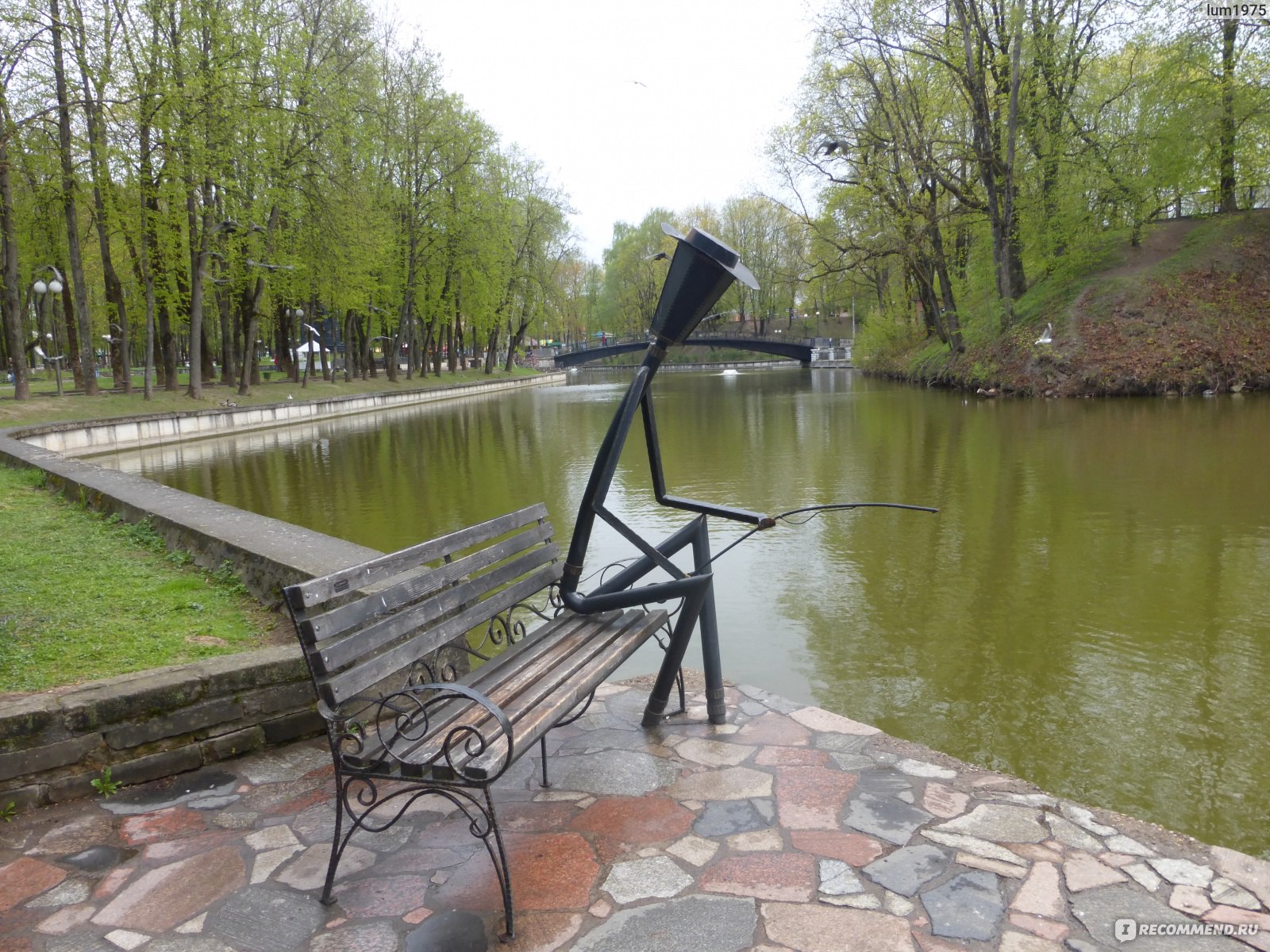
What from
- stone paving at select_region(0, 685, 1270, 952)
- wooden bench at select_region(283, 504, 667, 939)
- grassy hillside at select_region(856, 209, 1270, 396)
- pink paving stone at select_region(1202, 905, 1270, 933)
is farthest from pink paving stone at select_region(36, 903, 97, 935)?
grassy hillside at select_region(856, 209, 1270, 396)

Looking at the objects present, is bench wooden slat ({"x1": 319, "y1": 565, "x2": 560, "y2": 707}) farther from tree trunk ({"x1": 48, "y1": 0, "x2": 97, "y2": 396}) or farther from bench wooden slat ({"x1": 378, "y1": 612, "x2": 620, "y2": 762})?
tree trunk ({"x1": 48, "y1": 0, "x2": 97, "y2": 396})

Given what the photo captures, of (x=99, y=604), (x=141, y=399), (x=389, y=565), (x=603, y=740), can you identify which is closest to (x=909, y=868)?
(x=603, y=740)

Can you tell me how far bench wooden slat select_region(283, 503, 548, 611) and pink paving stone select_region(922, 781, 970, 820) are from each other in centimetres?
191

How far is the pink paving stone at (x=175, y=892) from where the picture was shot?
8.09 ft

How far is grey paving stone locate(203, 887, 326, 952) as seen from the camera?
2.38 meters

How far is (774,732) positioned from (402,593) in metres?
1.69

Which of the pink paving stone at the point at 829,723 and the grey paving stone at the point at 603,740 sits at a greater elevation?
the grey paving stone at the point at 603,740

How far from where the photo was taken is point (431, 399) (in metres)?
36.7

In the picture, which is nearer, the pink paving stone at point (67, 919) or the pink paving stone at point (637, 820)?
the pink paving stone at point (67, 919)

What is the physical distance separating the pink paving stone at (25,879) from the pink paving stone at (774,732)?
2415mm

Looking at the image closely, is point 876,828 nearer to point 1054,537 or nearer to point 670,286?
point 670,286

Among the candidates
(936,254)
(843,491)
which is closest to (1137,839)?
(843,491)

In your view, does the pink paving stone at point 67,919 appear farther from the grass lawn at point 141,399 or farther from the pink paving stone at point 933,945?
the grass lawn at point 141,399

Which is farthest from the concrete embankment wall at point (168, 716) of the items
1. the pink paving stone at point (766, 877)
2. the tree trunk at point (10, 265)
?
the tree trunk at point (10, 265)
